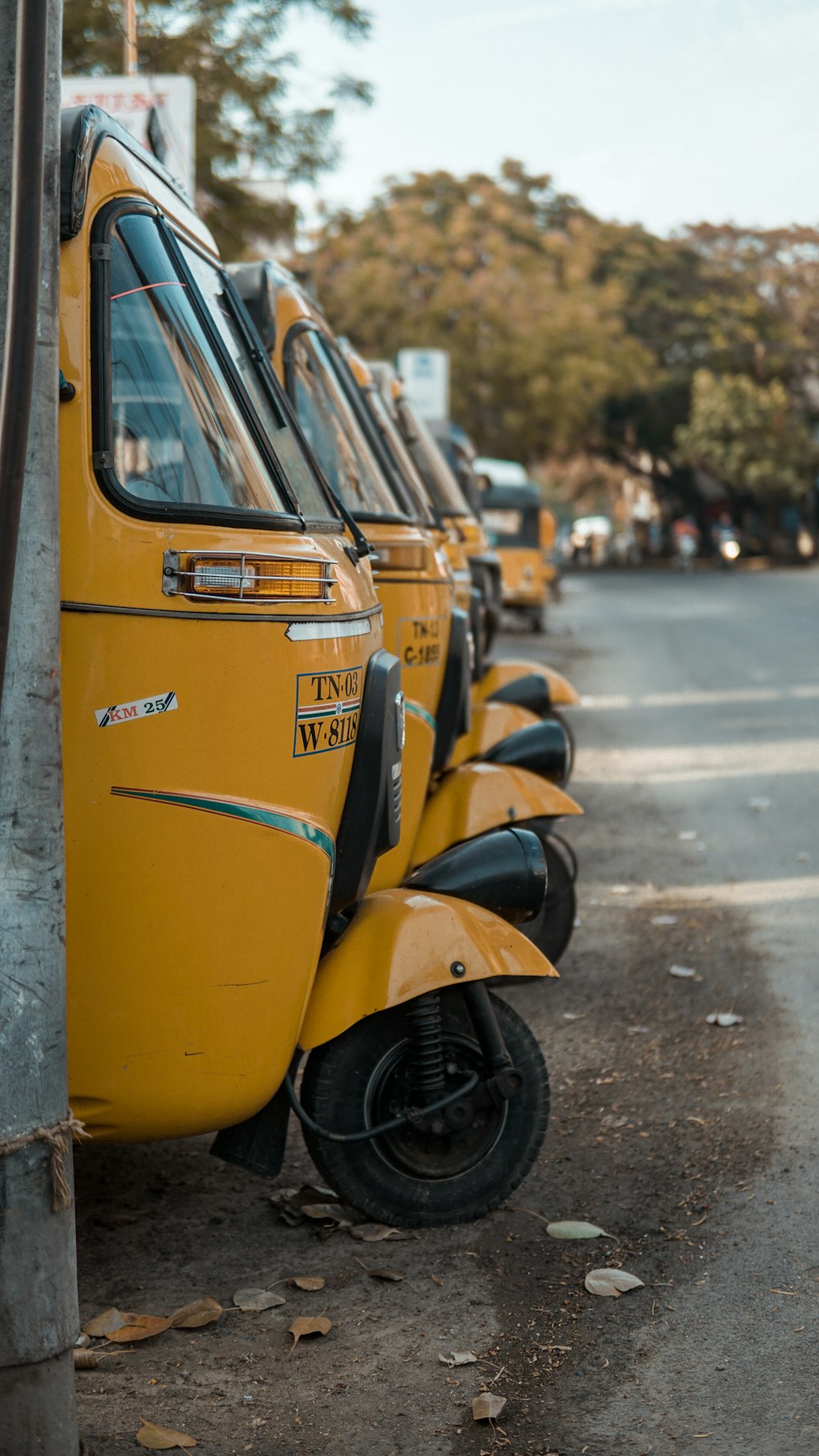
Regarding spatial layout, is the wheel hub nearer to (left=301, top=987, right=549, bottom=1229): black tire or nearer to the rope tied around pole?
(left=301, top=987, right=549, bottom=1229): black tire

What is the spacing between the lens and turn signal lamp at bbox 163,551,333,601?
3107 mm

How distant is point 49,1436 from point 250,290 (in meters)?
3.56

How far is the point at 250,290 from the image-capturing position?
5.14 meters

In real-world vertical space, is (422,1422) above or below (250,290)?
below

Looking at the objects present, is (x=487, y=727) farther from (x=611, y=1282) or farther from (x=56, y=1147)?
(x=56, y=1147)

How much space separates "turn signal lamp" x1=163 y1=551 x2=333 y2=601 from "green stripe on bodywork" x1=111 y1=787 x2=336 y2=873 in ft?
1.29

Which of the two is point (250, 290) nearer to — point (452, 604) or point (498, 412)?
point (452, 604)

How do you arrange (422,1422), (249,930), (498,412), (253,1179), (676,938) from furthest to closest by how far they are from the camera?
1. (498,412)
2. (676,938)
3. (253,1179)
4. (249,930)
5. (422,1422)

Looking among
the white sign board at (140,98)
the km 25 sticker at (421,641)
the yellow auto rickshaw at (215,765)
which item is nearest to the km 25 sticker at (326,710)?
the yellow auto rickshaw at (215,765)

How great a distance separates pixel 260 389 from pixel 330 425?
2.00 m

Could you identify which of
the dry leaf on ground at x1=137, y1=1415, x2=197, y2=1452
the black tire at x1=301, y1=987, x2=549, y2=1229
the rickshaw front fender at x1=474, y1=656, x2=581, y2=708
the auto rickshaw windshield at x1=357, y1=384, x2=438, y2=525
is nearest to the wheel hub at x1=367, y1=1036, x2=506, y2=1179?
the black tire at x1=301, y1=987, x2=549, y2=1229

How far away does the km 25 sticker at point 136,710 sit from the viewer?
3098 mm

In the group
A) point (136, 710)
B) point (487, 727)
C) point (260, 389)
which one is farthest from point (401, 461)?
point (136, 710)

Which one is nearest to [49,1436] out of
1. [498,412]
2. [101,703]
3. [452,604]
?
[101,703]
